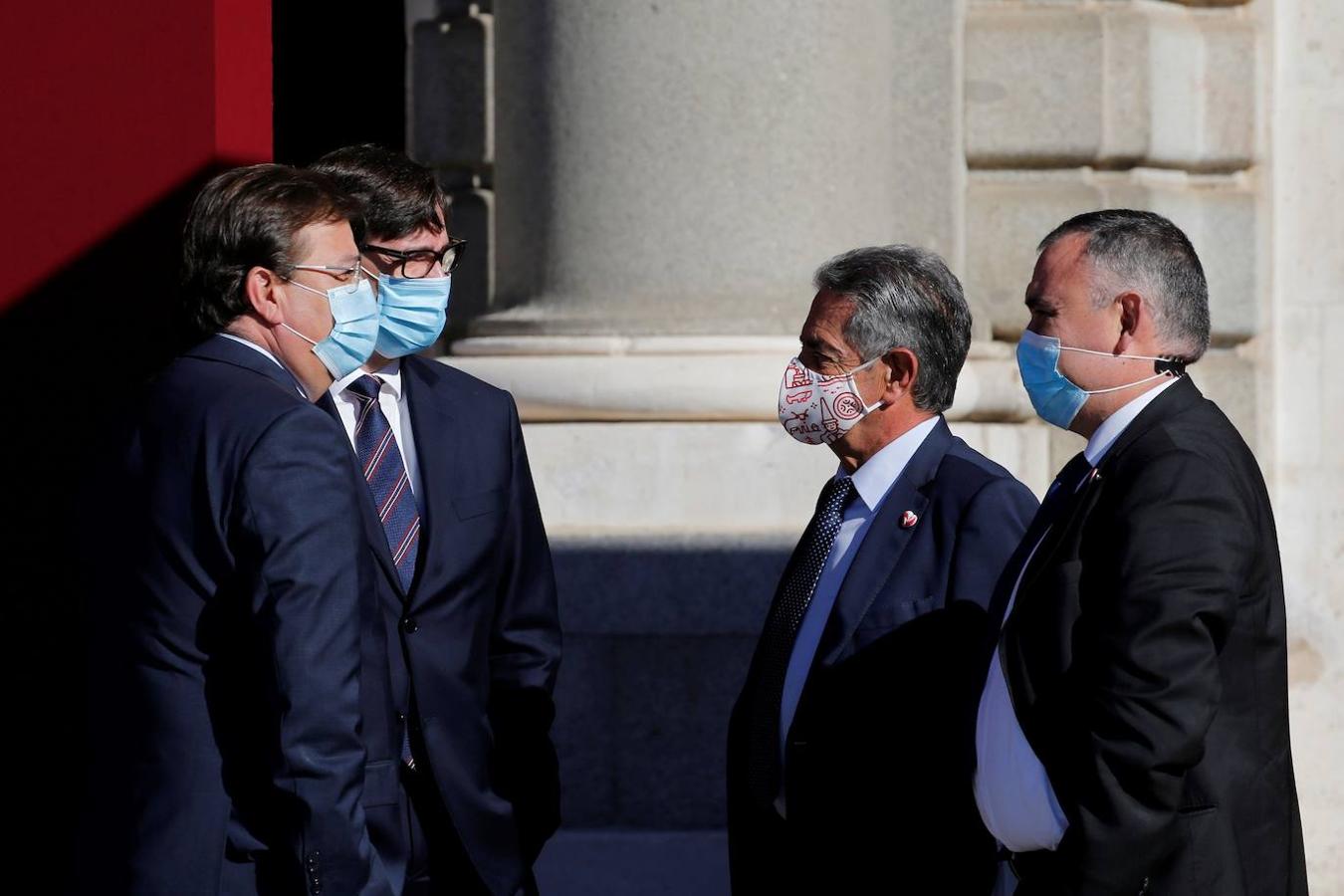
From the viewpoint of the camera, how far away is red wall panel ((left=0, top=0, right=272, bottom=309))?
13.5 ft

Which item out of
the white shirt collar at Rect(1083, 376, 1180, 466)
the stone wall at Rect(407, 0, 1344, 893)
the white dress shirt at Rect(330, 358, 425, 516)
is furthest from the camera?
the stone wall at Rect(407, 0, 1344, 893)

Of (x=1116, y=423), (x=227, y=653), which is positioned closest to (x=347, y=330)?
(x=227, y=653)

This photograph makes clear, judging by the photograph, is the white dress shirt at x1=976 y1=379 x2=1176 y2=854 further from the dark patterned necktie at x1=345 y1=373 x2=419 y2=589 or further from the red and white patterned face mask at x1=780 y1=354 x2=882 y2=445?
the dark patterned necktie at x1=345 y1=373 x2=419 y2=589

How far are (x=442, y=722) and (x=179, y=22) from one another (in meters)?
1.90

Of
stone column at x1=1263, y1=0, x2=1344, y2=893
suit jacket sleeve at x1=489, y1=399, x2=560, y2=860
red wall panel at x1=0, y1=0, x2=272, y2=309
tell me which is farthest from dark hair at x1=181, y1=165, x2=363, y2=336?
stone column at x1=1263, y1=0, x2=1344, y2=893

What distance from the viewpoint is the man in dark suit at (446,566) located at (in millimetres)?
3092

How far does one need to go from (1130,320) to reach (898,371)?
1.78 feet

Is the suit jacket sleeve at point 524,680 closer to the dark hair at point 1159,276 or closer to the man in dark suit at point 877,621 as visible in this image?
the man in dark suit at point 877,621

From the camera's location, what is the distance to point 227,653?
248 centimetres

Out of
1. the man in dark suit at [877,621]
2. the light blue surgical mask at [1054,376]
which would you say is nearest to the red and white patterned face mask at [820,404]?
the man in dark suit at [877,621]

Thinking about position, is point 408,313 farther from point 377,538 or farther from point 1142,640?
point 1142,640

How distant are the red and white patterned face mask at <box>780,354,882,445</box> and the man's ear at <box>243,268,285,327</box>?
0.94m

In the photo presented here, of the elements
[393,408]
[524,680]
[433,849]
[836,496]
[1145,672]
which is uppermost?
[393,408]

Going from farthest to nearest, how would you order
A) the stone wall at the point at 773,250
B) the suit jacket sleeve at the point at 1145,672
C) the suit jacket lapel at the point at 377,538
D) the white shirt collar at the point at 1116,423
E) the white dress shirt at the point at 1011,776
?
the stone wall at the point at 773,250 → the suit jacket lapel at the point at 377,538 → the white shirt collar at the point at 1116,423 → the white dress shirt at the point at 1011,776 → the suit jacket sleeve at the point at 1145,672
